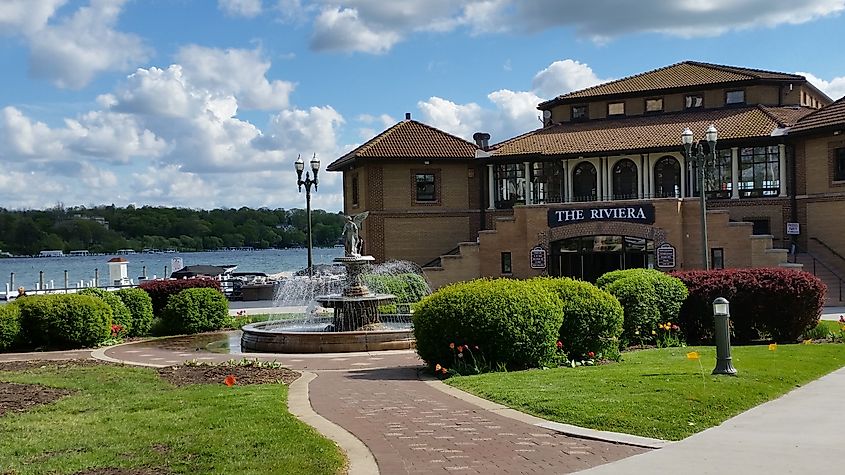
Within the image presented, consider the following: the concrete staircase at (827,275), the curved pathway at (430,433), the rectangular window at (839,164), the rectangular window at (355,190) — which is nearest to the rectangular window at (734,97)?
the rectangular window at (839,164)

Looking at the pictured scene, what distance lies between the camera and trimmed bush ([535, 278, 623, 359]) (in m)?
14.9

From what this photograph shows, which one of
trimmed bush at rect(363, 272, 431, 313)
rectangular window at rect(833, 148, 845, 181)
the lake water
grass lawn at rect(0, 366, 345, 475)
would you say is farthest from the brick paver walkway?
the lake water

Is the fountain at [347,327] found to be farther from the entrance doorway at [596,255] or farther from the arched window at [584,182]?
the arched window at [584,182]

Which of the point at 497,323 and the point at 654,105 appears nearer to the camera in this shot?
the point at 497,323

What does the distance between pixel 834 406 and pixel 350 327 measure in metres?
13.3

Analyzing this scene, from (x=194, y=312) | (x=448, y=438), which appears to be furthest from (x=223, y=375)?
(x=194, y=312)

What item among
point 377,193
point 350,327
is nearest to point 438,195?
point 377,193

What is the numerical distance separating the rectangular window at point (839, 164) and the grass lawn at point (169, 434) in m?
30.1

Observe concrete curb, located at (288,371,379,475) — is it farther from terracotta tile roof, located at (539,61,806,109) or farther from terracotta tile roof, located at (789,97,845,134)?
terracotta tile roof, located at (539,61,806,109)

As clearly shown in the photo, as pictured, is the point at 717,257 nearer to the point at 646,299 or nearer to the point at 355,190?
the point at 646,299

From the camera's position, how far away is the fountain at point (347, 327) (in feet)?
63.7

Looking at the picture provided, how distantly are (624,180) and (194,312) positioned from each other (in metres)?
24.3

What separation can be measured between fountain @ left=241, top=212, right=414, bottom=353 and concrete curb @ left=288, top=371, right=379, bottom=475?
622 centimetres

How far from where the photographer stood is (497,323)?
13883mm
